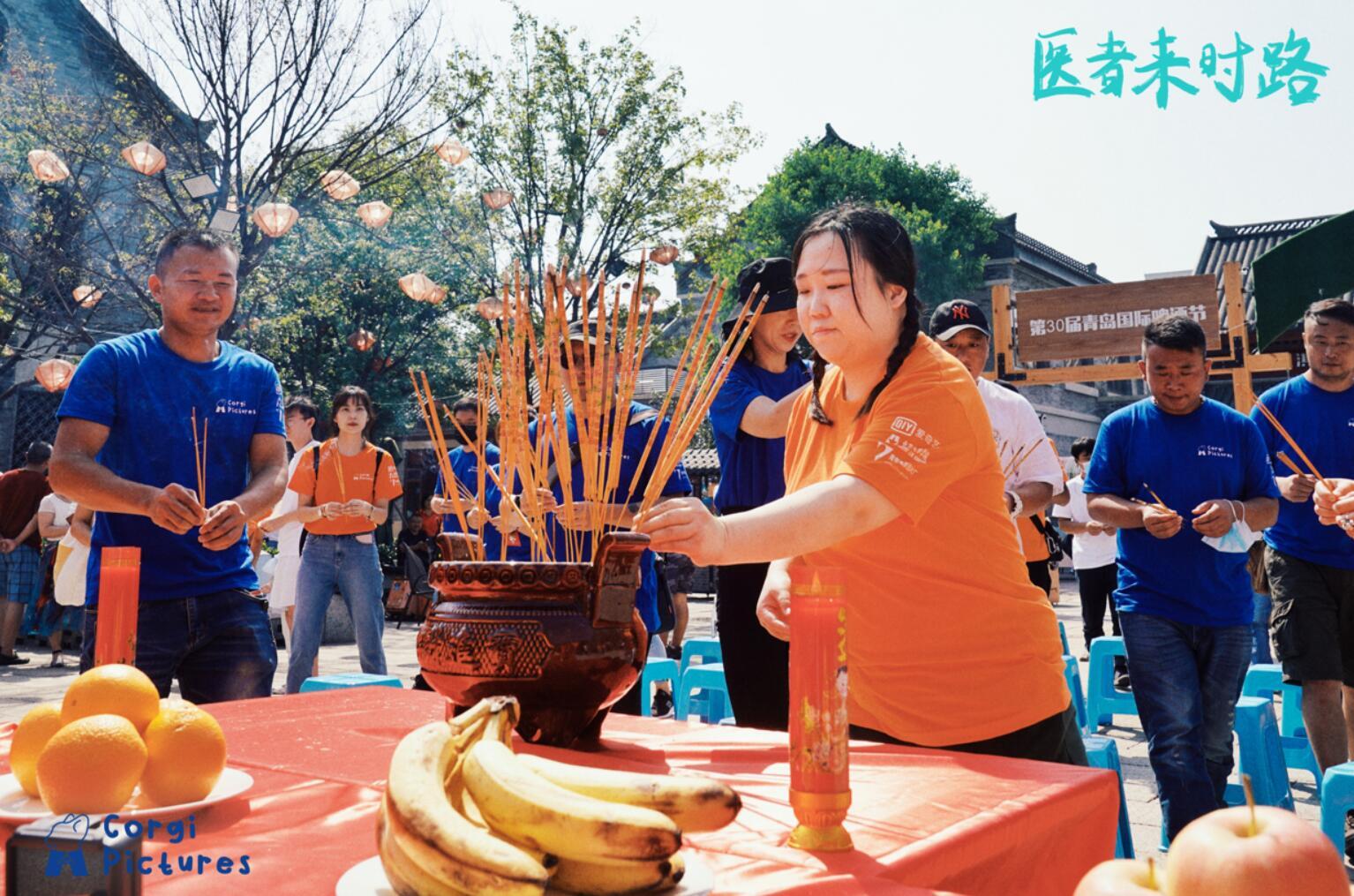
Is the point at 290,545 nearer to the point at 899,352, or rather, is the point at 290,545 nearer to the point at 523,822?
the point at 899,352

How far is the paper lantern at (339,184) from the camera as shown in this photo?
9836 millimetres

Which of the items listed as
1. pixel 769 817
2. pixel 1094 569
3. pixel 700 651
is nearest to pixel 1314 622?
pixel 700 651

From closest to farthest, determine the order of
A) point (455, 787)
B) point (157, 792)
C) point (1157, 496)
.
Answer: point (455, 787) → point (157, 792) → point (1157, 496)

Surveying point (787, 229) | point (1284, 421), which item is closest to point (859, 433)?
point (1284, 421)

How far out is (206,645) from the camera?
2227 mm

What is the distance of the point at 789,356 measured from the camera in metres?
2.69

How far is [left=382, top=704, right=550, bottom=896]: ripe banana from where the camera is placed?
25.8 inches

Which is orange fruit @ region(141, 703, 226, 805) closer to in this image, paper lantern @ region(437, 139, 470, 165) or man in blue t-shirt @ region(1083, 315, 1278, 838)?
man in blue t-shirt @ region(1083, 315, 1278, 838)

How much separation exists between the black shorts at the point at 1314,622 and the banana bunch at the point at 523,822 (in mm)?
3008

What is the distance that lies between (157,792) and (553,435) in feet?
2.07

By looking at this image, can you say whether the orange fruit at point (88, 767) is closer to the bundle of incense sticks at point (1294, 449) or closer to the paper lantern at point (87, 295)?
the bundle of incense sticks at point (1294, 449)

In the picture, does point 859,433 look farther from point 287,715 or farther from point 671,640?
point 671,640

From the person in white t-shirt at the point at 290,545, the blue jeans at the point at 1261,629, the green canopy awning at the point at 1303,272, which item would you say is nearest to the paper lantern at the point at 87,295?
the person in white t-shirt at the point at 290,545

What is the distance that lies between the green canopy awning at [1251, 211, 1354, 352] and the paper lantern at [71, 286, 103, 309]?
11.3 meters
